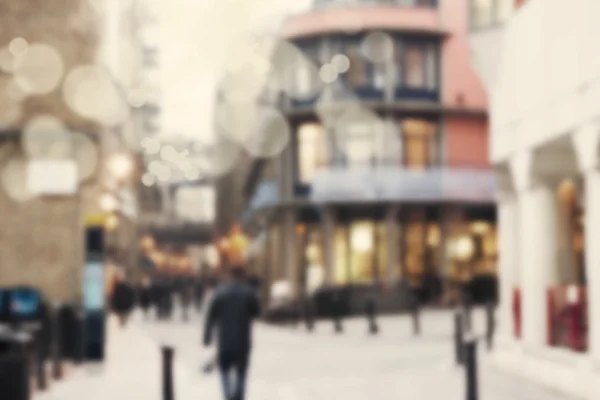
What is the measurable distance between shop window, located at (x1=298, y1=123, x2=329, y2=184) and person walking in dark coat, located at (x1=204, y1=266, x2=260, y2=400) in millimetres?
34966

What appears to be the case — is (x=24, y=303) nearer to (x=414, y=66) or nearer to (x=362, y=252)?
(x=362, y=252)

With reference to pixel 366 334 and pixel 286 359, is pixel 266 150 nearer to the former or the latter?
pixel 366 334

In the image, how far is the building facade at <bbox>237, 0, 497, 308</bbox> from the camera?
45.8 metres

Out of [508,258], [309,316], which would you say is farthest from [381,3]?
[508,258]

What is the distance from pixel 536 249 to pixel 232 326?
7.16 m

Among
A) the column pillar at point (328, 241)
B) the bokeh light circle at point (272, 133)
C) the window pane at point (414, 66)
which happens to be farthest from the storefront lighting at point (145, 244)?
the window pane at point (414, 66)

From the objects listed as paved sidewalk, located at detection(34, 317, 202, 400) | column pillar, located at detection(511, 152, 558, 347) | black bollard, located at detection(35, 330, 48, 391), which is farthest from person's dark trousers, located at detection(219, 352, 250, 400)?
column pillar, located at detection(511, 152, 558, 347)

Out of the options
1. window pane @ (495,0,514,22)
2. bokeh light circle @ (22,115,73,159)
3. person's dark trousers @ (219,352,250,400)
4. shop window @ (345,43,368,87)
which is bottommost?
person's dark trousers @ (219,352,250,400)

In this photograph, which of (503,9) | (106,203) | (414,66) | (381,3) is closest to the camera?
(503,9)

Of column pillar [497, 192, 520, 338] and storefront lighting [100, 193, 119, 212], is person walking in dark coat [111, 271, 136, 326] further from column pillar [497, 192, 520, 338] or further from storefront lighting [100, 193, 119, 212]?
column pillar [497, 192, 520, 338]

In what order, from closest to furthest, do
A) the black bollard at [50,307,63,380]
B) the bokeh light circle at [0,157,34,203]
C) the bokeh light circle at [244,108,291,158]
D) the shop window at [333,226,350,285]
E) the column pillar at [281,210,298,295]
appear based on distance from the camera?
1. the black bollard at [50,307,63,380]
2. the bokeh light circle at [0,157,34,203]
3. the shop window at [333,226,350,285]
4. the column pillar at [281,210,298,295]
5. the bokeh light circle at [244,108,291,158]

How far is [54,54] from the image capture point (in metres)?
22.9

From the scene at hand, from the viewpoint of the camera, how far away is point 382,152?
46.7 metres

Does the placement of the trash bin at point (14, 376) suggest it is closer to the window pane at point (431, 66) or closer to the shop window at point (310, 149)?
the shop window at point (310, 149)
